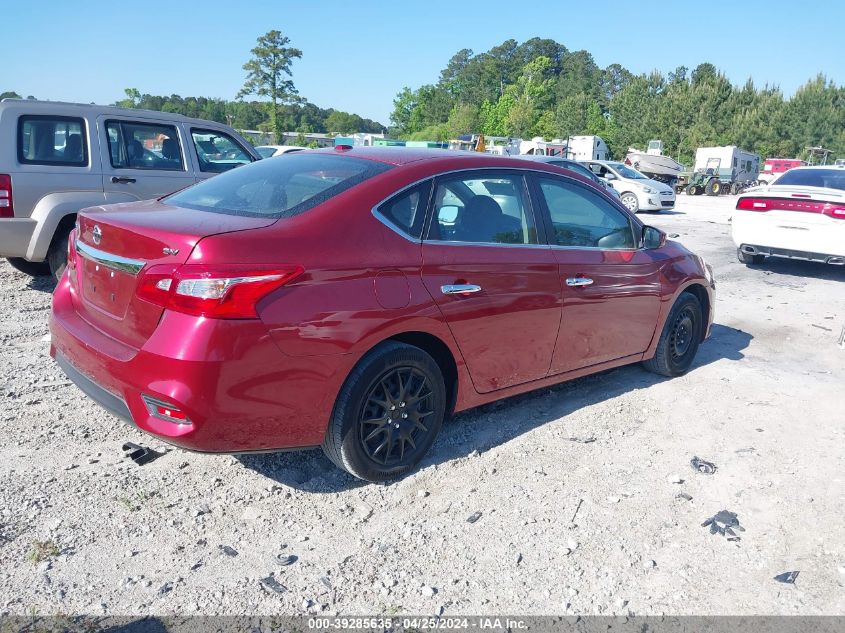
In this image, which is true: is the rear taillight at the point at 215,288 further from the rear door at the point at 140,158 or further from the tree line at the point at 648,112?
the tree line at the point at 648,112

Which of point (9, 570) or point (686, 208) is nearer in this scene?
point (9, 570)

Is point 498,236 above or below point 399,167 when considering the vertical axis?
below

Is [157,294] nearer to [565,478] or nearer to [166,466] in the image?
[166,466]

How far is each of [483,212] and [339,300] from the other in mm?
1203

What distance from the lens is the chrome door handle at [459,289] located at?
3502 millimetres

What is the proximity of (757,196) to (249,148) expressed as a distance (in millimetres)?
7302

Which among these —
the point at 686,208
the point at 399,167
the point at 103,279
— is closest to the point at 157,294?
the point at 103,279

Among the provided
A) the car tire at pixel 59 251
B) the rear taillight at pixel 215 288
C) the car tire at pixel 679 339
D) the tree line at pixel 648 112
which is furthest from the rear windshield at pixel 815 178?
the tree line at pixel 648 112

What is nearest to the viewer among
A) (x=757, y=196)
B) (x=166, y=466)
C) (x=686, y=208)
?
(x=166, y=466)

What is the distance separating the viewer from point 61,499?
3227 millimetres

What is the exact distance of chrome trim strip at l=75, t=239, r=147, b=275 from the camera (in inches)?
119

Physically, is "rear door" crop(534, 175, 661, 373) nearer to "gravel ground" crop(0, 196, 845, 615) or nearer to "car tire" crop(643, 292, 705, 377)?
"car tire" crop(643, 292, 705, 377)

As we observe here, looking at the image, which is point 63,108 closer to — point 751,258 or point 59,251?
point 59,251

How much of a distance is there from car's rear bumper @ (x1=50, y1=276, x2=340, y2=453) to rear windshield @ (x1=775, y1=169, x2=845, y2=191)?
9.86 meters
